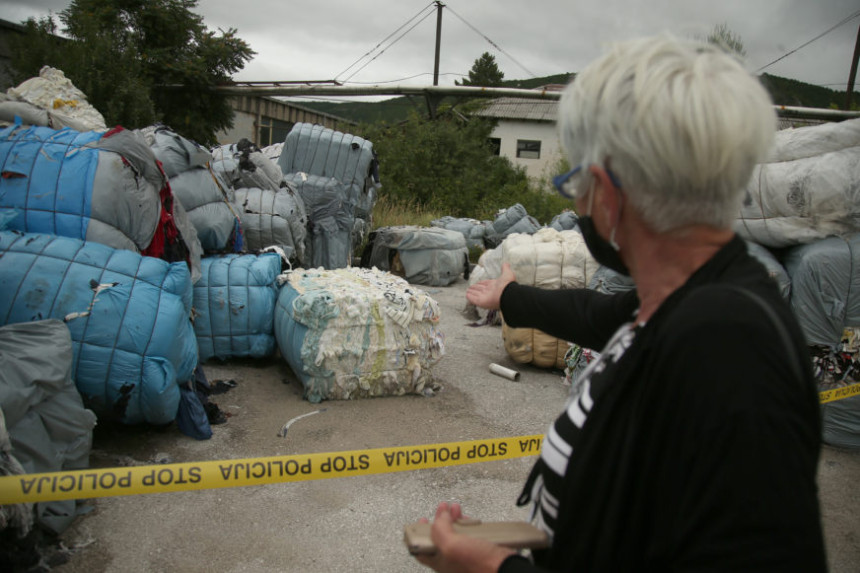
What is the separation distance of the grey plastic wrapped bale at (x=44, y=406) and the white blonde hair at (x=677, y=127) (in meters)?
2.41

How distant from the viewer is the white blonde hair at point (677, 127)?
75cm

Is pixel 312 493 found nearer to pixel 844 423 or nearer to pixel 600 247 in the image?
pixel 600 247

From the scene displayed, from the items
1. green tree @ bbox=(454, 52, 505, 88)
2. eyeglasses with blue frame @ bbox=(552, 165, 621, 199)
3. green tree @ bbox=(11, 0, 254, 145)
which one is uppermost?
green tree @ bbox=(454, 52, 505, 88)

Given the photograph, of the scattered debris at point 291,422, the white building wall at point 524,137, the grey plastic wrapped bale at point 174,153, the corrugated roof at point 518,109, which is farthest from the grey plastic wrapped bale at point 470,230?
the white building wall at point 524,137

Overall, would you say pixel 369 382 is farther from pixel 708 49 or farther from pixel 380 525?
pixel 708 49

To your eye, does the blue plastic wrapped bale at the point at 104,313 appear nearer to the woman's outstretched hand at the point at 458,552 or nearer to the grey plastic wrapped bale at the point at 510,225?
the woman's outstretched hand at the point at 458,552

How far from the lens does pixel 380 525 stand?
2.77 m

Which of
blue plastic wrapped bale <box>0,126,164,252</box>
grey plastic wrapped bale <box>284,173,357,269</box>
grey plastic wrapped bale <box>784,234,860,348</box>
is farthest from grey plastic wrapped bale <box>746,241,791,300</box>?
grey plastic wrapped bale <box>284,173,357,269</box>

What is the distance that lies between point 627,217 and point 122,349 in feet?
9.52

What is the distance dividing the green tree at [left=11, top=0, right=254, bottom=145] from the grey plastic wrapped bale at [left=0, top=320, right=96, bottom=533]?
830 centimetres

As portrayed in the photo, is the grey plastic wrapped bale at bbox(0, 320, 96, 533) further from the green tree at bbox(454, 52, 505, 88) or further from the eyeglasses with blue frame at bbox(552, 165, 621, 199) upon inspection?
the green tree at bbox(454, 52, 505, 88)

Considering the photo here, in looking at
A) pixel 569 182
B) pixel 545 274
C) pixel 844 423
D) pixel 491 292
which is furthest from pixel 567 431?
pixel 545 274

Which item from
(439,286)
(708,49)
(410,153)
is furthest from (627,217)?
(410,153)

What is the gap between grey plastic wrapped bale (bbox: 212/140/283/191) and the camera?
20.0 ft
